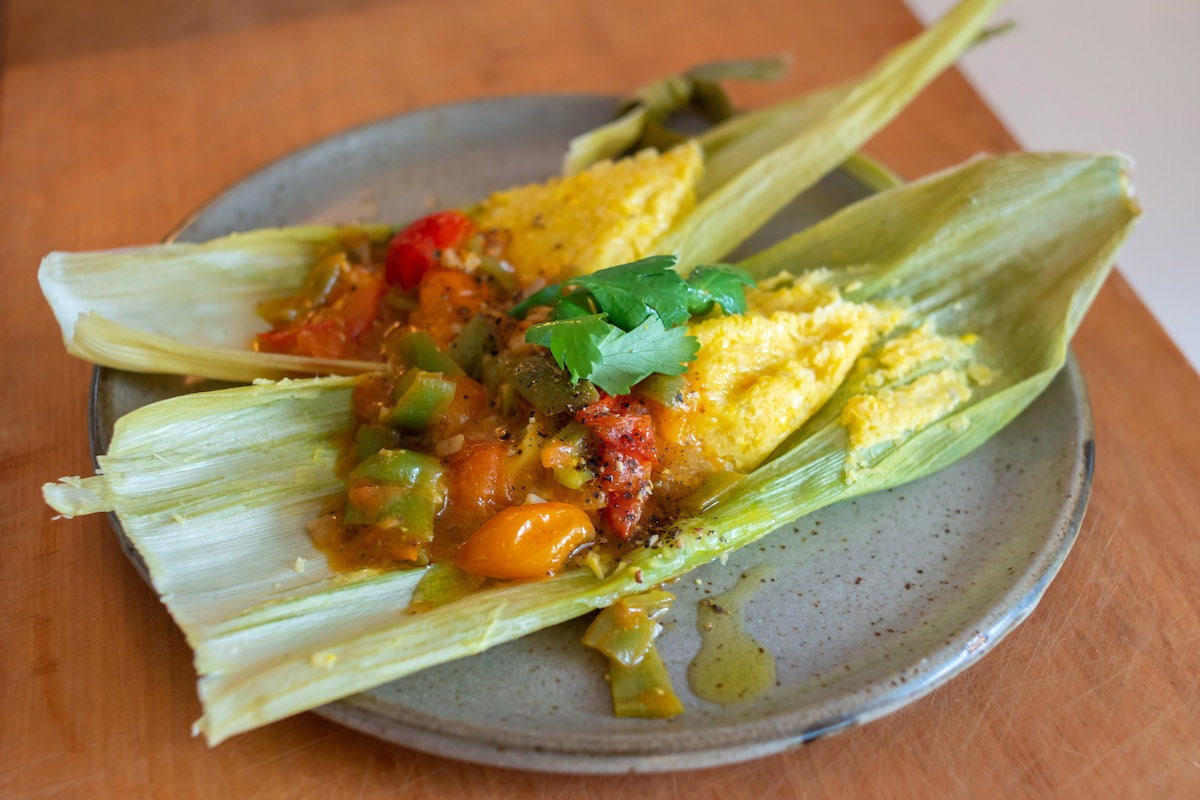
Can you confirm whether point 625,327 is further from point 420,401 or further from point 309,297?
point 309,297

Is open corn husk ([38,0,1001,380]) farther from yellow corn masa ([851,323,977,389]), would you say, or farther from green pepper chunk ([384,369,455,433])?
yellow corn masa ([851,323,977,389])

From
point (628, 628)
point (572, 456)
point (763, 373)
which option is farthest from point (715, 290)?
point (628, 628)

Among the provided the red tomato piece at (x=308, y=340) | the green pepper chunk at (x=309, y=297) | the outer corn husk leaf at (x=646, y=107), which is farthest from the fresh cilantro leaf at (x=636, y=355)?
the outer corn husk leaf at (x=646, y=107)

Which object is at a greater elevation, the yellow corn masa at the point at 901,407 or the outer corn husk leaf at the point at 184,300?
the yellow corn masa at the point at 901,407

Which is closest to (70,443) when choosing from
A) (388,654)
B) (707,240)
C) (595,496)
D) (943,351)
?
(388,654)

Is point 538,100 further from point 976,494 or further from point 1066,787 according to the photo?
point 1066,787

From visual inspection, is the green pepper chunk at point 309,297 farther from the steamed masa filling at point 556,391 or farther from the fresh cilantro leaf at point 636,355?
the fresh cilantro leaf at point 636,355

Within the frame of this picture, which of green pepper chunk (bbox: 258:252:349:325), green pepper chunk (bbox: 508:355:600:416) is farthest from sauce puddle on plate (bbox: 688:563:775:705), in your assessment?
green pepper chunk (bbox: 258:252:349:325)
